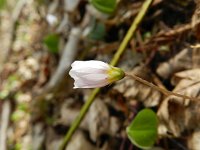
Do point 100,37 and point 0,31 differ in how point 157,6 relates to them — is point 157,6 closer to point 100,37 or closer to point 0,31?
point 100,37

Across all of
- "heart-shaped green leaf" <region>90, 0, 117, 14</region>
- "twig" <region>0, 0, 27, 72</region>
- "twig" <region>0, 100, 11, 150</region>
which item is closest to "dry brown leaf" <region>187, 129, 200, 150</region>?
"heart-shaped green leaf" <region>90, 0, 117, 14</region>

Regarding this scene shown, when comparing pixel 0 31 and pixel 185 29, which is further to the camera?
pixel 0 31

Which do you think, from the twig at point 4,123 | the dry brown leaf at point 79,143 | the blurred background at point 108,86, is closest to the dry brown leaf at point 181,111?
the blurred background at point 108,86

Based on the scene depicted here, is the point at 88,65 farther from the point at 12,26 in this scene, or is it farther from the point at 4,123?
the point at 12,26

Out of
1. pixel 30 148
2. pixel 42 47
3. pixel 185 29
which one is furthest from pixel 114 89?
pixel 42 47

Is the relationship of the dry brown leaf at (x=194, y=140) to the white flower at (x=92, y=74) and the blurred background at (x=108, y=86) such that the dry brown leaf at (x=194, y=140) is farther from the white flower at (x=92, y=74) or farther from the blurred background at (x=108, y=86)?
the white flower at (x=92, y=74)

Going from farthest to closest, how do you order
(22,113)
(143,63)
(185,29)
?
(22,113)
(143,63)
(185,29)
